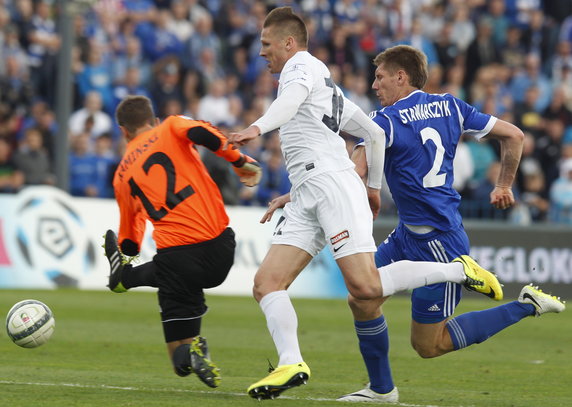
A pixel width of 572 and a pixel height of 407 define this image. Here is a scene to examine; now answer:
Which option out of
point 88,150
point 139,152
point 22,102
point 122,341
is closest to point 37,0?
point 22,102

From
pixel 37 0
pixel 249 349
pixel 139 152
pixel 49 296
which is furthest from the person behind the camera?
pixel 37 0

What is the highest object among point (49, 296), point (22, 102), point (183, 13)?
point (183, 13)

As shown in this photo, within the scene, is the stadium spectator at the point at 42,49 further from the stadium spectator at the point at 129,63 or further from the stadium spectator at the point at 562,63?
the stadium spectator at the point at 562,63

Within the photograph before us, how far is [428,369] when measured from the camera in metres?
9.72

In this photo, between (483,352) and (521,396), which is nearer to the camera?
(521,396)

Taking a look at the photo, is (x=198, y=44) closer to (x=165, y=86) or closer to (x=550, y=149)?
(x=165, y=86)

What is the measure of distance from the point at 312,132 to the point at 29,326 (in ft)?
8.52

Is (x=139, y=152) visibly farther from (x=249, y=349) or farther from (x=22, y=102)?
(x=22, y=102)

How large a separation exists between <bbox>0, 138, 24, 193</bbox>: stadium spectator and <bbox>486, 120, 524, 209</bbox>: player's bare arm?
11023 millimetres

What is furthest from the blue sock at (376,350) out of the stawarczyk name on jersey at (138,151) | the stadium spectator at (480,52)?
the stadium spectator at (480,52)

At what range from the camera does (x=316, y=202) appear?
7219 millimetres

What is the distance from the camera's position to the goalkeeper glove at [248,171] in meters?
7.20

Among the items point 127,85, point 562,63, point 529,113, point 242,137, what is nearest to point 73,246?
point 127,85

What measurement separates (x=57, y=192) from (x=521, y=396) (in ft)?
33.5
